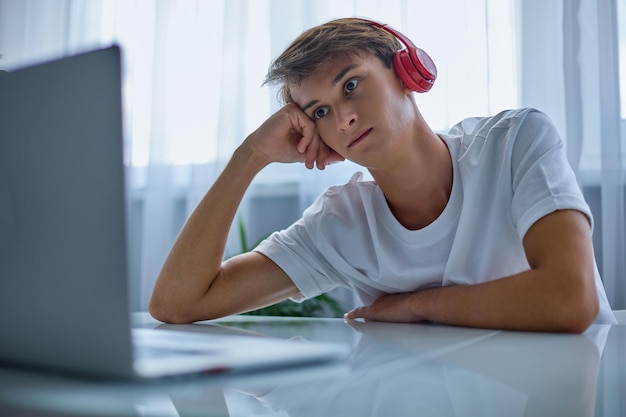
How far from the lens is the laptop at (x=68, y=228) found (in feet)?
1.28

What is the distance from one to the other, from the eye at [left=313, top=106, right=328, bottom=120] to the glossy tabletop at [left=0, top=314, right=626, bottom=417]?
32.5 inches

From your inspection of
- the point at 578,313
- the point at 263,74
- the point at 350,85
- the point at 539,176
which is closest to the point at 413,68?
the point at 350,85

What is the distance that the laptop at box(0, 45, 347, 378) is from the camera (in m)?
0.39

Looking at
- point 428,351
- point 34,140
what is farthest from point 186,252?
point 34,140

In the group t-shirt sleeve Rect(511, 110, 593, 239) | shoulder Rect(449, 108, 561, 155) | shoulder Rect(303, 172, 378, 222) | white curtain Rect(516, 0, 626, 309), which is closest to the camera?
t-shirt sleeve Rect(511, 110, 593, 239)

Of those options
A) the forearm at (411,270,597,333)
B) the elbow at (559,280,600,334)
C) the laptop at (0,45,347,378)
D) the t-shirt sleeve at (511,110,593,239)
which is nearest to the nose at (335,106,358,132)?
the t-shirt sleeve at (511,110,593,239)

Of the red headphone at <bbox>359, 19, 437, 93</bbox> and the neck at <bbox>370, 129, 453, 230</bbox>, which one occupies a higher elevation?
the red headphone at <bbox>359, 19, 437, 93</bbox>

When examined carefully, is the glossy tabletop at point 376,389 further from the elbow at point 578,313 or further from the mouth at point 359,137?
the mouth at point 359,137

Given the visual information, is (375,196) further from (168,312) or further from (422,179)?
(168,312)

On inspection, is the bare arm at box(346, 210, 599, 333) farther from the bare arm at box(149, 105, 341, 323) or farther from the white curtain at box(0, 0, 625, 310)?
the white curtain at box(0, 0, 625, 310)

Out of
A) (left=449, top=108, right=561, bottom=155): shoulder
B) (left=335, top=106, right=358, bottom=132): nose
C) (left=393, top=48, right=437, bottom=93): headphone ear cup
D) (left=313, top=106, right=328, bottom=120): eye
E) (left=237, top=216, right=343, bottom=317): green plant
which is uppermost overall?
(left=393, top=48, right=437, bottom=93): headphone ear cup

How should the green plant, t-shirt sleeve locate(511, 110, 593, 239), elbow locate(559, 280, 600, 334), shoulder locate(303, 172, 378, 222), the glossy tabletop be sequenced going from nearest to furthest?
the glossy tabletop, elbow locate(559, 280, 600, 334), t-shirt sleeve locate(511, 110, 593, 239), shoulder locate(303, 172, 378, 222), the green plant

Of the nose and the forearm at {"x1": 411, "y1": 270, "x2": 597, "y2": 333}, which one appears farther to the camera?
the nose

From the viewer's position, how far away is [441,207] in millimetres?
1376
